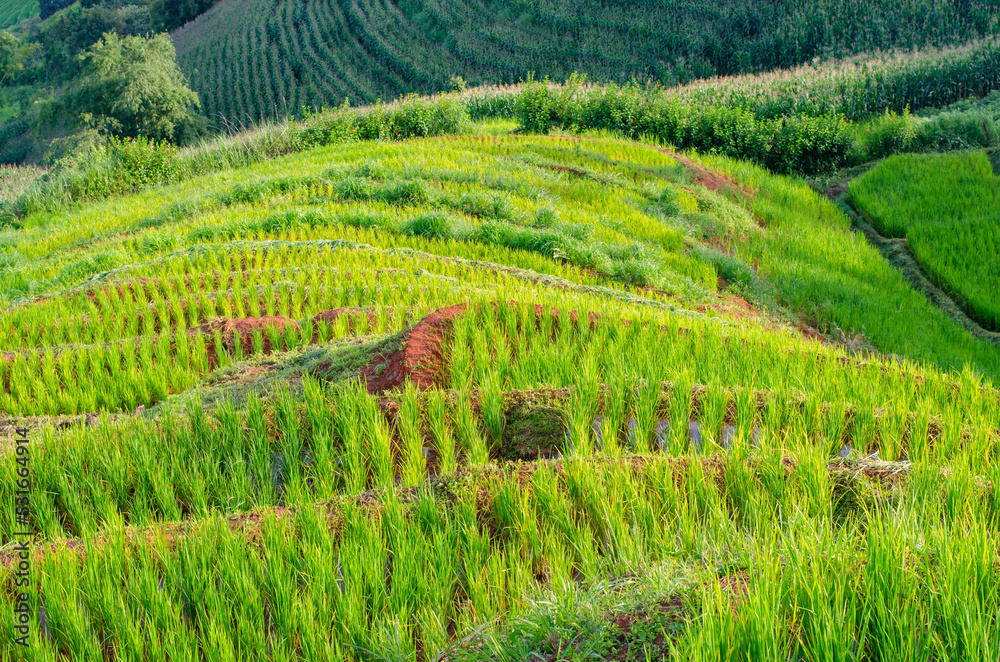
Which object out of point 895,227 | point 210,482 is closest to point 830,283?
point 895,227

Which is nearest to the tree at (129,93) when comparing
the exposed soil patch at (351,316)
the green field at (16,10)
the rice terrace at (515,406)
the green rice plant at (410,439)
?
the rice terrace at (515,406)

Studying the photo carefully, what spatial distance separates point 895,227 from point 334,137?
42.9 ft

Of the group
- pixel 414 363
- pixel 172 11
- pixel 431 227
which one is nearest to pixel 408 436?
pixel 414 363

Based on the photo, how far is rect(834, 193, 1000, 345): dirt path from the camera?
8648 millimetres

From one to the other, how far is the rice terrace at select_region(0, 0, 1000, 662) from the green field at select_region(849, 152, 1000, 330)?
0.07 m

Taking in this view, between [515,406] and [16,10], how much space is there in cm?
11501

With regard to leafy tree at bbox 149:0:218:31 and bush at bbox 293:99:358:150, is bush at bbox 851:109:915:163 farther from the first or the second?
→ leafy tree at bbox 149:0:218:31

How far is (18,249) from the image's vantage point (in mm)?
10914

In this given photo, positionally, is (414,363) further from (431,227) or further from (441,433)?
(431,227)

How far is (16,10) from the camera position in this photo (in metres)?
87.9

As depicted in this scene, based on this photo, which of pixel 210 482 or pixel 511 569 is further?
pixel 210 482

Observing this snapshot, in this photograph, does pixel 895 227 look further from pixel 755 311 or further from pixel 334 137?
pixel 334 137

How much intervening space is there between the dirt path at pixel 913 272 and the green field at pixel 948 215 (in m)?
0.09

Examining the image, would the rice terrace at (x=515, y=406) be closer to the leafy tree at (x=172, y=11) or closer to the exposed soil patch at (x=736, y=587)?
the exposed soil patch at (x=736, y=587)
